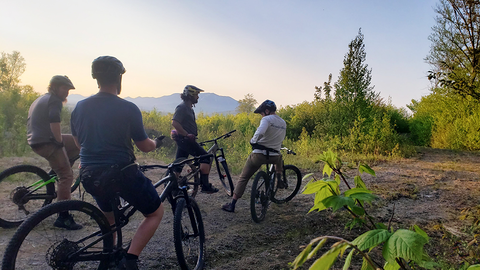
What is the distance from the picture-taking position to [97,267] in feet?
9.46

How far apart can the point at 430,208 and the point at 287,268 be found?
3.93 meters

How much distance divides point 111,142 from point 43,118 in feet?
7.67

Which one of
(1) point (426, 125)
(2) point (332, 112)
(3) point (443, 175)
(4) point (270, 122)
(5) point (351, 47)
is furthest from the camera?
(1) point (426, 125)

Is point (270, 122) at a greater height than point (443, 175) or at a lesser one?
greater

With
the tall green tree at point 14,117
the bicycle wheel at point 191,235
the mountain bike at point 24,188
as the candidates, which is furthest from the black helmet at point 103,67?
the tall green tree at point 14,117

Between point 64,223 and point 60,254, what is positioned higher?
point 64,223

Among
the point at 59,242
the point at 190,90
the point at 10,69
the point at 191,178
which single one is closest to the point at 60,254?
the point at 59,242

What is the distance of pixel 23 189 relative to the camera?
4.45m

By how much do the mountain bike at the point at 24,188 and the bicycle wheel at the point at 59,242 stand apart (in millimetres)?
2111

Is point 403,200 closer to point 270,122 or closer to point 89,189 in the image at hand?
point 270,122

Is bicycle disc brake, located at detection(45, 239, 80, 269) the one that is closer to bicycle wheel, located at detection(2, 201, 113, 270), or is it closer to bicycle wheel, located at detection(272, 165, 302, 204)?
bicycle wheel, located at detection(2, 201, 113, 270)

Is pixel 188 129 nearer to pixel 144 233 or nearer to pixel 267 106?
pixel 267 106

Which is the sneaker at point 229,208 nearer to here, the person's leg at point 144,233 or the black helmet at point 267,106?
the black helmet at point 267,106

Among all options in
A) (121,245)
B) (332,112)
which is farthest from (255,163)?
(332,112)
